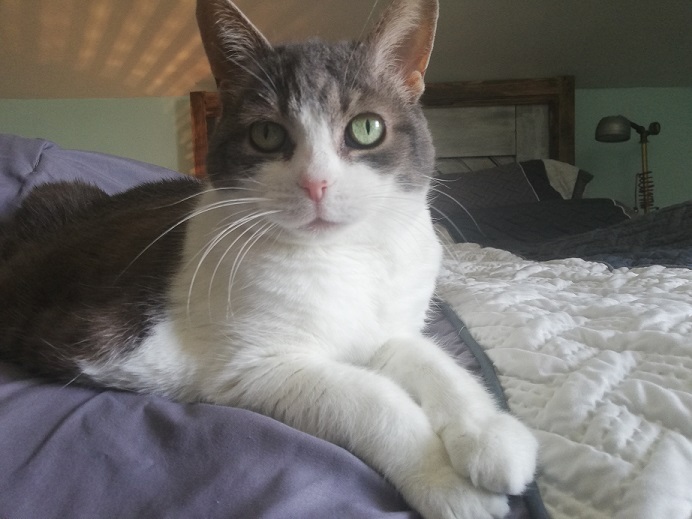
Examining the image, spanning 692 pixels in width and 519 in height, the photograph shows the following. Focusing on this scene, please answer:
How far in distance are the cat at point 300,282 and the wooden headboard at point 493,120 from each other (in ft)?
8.37

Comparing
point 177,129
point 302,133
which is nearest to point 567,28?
point 177,129

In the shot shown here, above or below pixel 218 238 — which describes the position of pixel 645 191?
below

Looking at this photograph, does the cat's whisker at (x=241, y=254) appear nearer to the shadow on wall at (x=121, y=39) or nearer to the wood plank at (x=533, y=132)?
the shadow on wall at (x=121, y=39)

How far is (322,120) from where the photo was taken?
72cm

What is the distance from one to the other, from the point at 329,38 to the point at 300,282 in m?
1.93

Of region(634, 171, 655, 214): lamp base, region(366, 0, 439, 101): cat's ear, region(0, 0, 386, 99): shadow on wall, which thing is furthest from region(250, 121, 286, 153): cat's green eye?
region(634, 171, 655, 214): lamp base

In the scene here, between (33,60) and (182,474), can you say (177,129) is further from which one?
(182,474)

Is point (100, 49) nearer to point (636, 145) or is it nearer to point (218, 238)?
point (218, 238)

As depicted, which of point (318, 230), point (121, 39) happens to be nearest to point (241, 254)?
point (318, 230)

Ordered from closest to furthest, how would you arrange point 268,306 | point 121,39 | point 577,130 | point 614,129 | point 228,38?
1. point 268,306
2. point 228,38
3. point 121,39
4. point 614,129
5. point 577,130

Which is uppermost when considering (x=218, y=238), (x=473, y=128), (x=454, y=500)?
(x=473, y=128)

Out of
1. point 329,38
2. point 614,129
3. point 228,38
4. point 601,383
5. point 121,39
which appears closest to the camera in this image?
point 601,383

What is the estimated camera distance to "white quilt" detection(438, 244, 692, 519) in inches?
18.9

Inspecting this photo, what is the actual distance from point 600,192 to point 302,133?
338 cm
